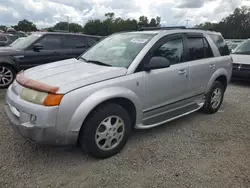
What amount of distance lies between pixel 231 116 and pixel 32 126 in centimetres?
386

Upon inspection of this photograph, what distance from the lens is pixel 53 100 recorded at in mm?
2559

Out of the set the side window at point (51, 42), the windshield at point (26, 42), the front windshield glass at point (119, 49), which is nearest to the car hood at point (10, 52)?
the windshield at point (26, 42)

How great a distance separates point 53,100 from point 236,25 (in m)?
68.5

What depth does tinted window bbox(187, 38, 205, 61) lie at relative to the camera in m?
4.07

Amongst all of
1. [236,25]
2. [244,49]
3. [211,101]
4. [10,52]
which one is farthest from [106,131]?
[236,25]

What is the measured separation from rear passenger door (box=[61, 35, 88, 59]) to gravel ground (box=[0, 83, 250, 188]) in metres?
3.83

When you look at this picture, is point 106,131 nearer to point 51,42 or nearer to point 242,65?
point 51,42

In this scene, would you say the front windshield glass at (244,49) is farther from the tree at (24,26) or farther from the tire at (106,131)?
the tree at (24,26)

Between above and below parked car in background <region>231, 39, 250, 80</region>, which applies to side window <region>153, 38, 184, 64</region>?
above

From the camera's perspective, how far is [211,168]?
2.93 m

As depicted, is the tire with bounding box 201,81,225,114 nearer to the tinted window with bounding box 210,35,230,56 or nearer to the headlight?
the tinted window with bounding box 210,35,230,56

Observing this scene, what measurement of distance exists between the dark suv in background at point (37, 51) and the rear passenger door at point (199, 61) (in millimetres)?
4403

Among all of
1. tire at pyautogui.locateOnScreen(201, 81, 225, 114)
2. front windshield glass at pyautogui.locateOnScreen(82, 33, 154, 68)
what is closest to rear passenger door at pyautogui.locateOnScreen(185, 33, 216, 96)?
tire at pyautogui.locateOnScreen(201, 81, 225, 114)

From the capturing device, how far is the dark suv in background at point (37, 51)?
6410mm
